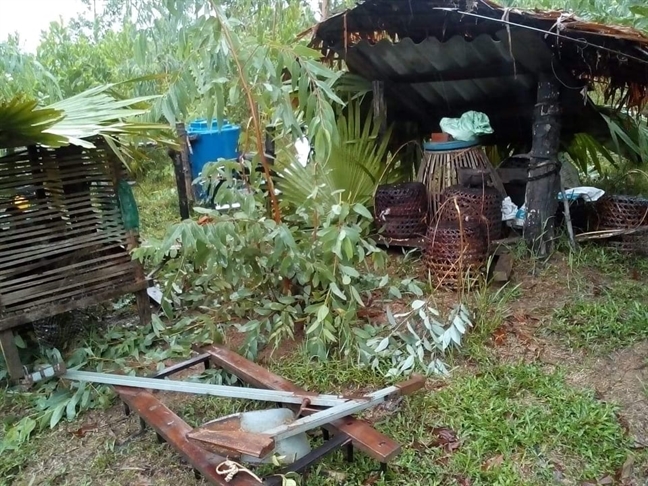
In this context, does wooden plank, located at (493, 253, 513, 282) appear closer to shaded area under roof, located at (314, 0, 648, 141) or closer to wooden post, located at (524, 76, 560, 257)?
wooden post, located at (524, 76, 560, 257)

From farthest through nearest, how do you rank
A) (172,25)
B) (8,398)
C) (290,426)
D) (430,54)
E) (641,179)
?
(641,179) → (430,54) → (8,398) → (172,25) → (290,426)

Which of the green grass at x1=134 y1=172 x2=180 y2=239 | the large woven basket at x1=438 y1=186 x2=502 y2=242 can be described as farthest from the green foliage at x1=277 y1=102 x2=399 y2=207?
the green grass at x1=134 y1=172 x2=180 y2=239

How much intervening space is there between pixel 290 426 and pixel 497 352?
48.4 inches

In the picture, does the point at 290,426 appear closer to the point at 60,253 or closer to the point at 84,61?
the point at 60,253

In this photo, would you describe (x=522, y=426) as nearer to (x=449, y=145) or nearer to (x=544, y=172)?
(x=544, y=172)

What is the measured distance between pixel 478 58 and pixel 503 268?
1421mm

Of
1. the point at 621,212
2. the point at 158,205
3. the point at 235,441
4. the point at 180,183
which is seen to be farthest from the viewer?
the point at 158,205

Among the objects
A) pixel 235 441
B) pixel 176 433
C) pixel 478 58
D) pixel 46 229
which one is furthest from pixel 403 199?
pixel 235 441

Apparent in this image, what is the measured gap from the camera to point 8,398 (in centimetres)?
256

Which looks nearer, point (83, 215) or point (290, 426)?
point (290, 426)

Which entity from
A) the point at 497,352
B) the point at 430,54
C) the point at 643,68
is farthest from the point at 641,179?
the point at 497,352

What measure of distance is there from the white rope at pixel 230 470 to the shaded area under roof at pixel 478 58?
2.35m

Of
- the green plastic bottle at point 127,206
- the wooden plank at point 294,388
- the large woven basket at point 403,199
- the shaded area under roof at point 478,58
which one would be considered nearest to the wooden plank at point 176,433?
the wooden plank at point 294,388

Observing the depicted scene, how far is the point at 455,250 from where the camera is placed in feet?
10.3
